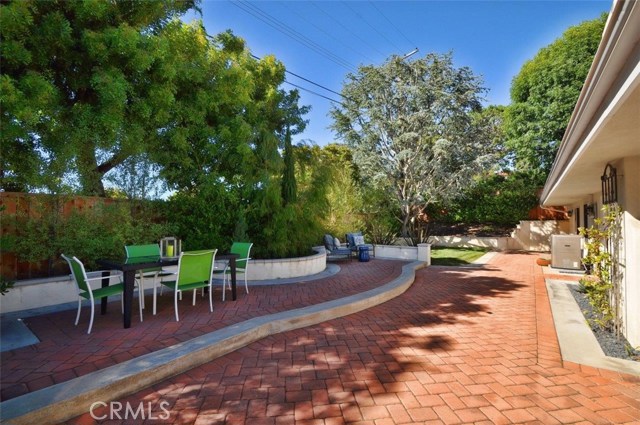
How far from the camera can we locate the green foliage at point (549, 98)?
15578 mm

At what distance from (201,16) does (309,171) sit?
15.7ft

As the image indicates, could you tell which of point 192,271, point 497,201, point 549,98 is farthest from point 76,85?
point 549,98

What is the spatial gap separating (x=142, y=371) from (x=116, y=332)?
4.61ft

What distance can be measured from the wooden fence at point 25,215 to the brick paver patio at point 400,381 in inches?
170

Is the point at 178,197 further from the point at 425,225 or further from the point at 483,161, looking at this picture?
the point at 425,225

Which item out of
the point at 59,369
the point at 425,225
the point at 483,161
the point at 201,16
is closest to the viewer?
the point at 59,369

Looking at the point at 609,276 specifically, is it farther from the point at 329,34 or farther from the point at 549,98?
the point at 549,98

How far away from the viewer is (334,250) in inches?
408

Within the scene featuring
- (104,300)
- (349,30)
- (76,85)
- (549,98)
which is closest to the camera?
(104,300)

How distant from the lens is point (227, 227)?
7785 mm

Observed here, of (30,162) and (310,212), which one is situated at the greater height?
(30,162)

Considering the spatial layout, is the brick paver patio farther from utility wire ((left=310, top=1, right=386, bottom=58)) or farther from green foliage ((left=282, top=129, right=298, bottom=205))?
utility wire ((left=310, top=1, right=386, bottom=58))

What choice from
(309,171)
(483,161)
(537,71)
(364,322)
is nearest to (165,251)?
(364,322)

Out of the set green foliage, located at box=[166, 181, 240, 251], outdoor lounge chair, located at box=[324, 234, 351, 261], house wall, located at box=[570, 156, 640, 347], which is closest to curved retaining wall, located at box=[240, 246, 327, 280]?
green foliage, located at box=[166, 181, 240, 251]
